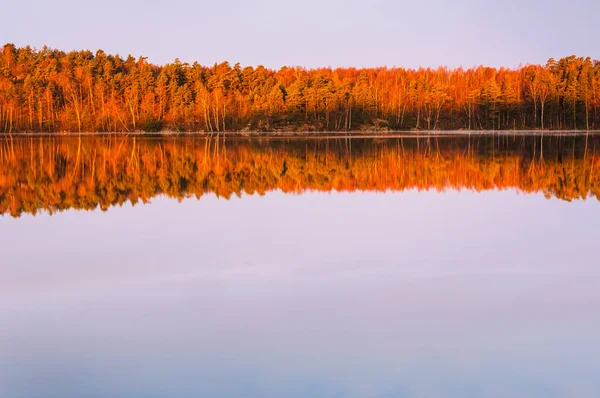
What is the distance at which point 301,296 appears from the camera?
24.6ft

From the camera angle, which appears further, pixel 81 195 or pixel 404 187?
pixel 404 187

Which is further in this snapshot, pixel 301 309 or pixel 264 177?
pixel 264 177

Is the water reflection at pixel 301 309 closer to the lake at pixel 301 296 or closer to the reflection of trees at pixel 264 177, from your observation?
the lake at pixel 301 296

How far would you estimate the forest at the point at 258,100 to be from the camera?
269 ft

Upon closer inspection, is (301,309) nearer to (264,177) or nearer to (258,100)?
(264,177)

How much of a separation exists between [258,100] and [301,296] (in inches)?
3079

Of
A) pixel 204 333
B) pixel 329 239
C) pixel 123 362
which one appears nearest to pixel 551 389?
pixel 204 333

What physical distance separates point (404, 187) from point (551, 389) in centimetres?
1336

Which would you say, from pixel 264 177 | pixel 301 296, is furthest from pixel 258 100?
pixel 301 296

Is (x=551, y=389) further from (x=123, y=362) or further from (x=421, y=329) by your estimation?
(x=123, y=362)

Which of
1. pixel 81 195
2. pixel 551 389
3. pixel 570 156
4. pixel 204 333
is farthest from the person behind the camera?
pixel 570 156

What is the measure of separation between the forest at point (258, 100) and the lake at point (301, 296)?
222 ft

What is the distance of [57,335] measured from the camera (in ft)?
20.7

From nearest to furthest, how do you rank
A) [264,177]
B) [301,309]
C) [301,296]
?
[301,309], [301,296], [264,177]
